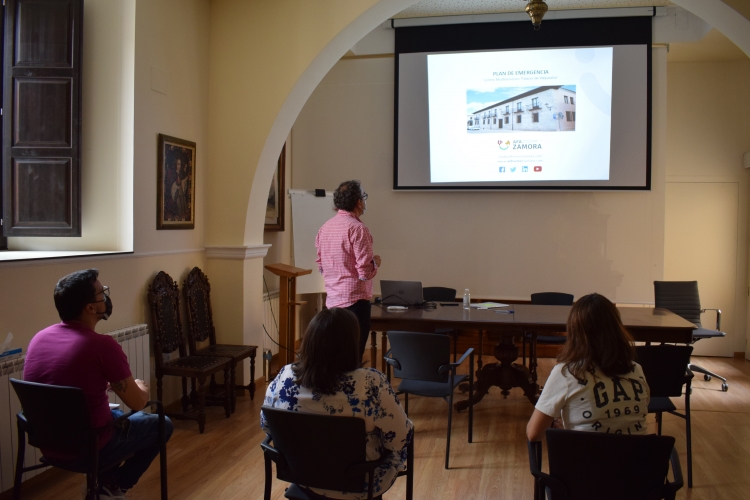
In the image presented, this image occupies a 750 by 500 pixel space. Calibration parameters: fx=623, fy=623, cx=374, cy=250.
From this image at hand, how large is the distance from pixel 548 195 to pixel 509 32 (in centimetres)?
186

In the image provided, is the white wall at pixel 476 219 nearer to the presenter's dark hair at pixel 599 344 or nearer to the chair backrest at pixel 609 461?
the presenter's dark hair at pixel 599 344

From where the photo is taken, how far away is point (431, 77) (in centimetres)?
711

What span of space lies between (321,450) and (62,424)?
1.15m

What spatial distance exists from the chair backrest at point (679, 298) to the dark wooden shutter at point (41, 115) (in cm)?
537

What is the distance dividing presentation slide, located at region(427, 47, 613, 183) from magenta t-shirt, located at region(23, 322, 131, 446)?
200 inches

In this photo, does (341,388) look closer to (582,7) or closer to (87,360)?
(87,360)

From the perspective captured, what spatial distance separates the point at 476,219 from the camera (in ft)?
23.7

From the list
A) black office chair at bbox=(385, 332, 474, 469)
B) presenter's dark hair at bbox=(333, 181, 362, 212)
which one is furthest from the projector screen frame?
black office chair at bbox=(385, 332, 474, 469)

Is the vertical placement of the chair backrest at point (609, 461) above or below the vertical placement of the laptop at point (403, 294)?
below

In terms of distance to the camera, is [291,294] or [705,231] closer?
[291,294]

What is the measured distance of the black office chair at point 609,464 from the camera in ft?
6.61

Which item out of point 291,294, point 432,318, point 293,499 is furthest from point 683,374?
point 291,294

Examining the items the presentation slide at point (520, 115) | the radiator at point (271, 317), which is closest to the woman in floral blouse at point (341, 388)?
the radiator at point (271, 317)

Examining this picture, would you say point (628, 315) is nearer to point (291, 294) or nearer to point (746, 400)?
point (746, 400)
